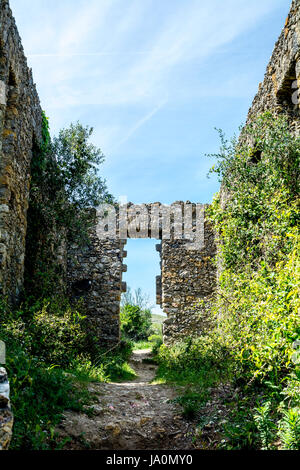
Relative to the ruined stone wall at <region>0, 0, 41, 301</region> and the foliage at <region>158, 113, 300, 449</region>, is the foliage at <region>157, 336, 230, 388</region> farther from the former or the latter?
the ruined stone wall at <region>0, 0, 41, 301</region>

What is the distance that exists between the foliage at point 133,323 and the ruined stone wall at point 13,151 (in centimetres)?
822

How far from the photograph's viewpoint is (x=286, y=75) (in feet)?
19.2

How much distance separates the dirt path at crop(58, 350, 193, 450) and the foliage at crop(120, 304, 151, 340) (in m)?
8.84

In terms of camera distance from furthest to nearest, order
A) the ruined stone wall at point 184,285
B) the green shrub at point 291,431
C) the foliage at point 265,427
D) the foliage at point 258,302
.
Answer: the ruined stone wall at point 184,285, the foliage at point 258,302, the foliage at point 265,427, the green shrub at point 291,431

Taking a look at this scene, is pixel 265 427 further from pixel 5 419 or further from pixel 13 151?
pixel 13 151

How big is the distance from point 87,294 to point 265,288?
6630 millimetres

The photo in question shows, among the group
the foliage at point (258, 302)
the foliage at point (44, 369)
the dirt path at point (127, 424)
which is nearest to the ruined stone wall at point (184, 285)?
the foliage at point (258, 302)

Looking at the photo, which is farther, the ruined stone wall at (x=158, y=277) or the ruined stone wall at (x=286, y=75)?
the ruined stone wall at (x=158, y=277)

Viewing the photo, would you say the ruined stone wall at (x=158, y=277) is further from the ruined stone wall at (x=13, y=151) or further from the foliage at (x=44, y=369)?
the ruined stone wall at (x=13, y=151)

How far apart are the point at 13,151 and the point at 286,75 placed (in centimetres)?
465

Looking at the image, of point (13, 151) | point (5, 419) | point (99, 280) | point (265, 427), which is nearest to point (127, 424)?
point (265, 427)

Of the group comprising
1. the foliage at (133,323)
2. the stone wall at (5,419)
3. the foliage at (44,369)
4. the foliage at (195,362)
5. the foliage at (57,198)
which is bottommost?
the foliage at (133,323)

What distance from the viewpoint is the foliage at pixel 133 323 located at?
1434cm

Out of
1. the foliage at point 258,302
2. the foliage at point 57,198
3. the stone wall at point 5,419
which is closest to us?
the stone wall at point 5,419
